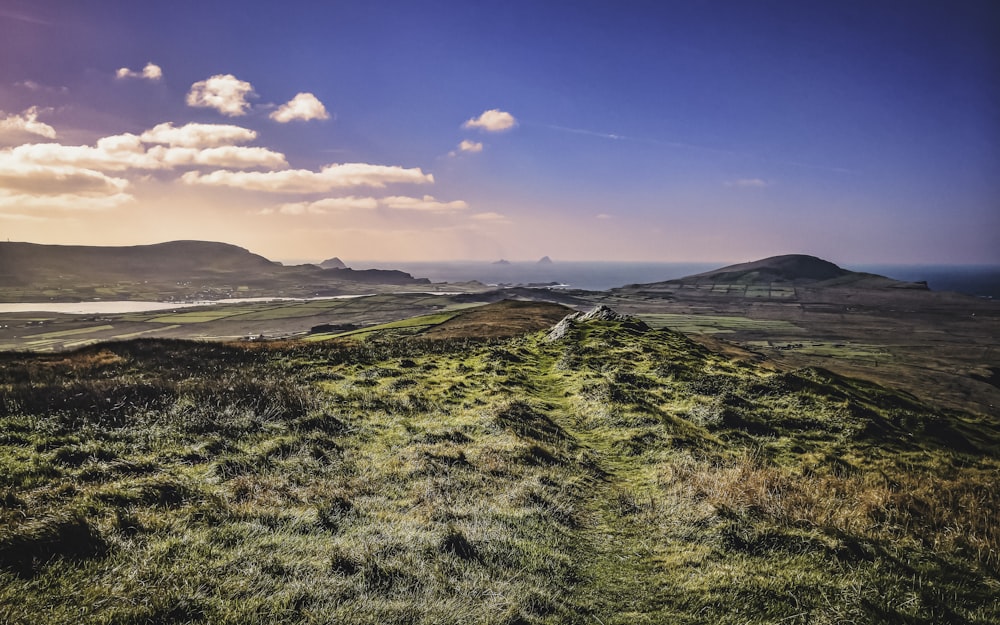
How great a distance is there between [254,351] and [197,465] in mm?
19631

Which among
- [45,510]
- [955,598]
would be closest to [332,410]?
[45,510]

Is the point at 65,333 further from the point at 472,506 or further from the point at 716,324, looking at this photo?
the point at 716,324

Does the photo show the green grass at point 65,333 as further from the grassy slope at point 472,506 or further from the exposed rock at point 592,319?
the exposed rock at point 592,319

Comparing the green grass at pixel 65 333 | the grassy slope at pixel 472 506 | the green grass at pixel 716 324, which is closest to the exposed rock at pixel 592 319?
the grassy slope at pixel 472 506

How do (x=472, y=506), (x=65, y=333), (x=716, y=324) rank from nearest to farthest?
(x=472, y=506) < (x=65, y=333) < (x=716, y=324)

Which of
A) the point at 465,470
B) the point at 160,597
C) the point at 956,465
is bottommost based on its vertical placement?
the point at 956,465

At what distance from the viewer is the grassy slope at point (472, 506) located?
678 centimetres

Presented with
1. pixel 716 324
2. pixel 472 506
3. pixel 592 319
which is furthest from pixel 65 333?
pixel 716 324

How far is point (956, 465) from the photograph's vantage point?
53.5 ft

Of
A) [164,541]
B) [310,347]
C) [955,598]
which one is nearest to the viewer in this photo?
[955,598]

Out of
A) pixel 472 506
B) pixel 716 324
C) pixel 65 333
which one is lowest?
pixel 65 333

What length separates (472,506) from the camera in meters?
10.6

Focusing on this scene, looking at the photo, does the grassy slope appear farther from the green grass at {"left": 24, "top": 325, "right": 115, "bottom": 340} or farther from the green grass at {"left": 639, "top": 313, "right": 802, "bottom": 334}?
the green grass at {"left": 24, "top": 325, "right": 115, "bottom": 340}

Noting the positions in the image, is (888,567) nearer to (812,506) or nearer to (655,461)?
(812,506)
